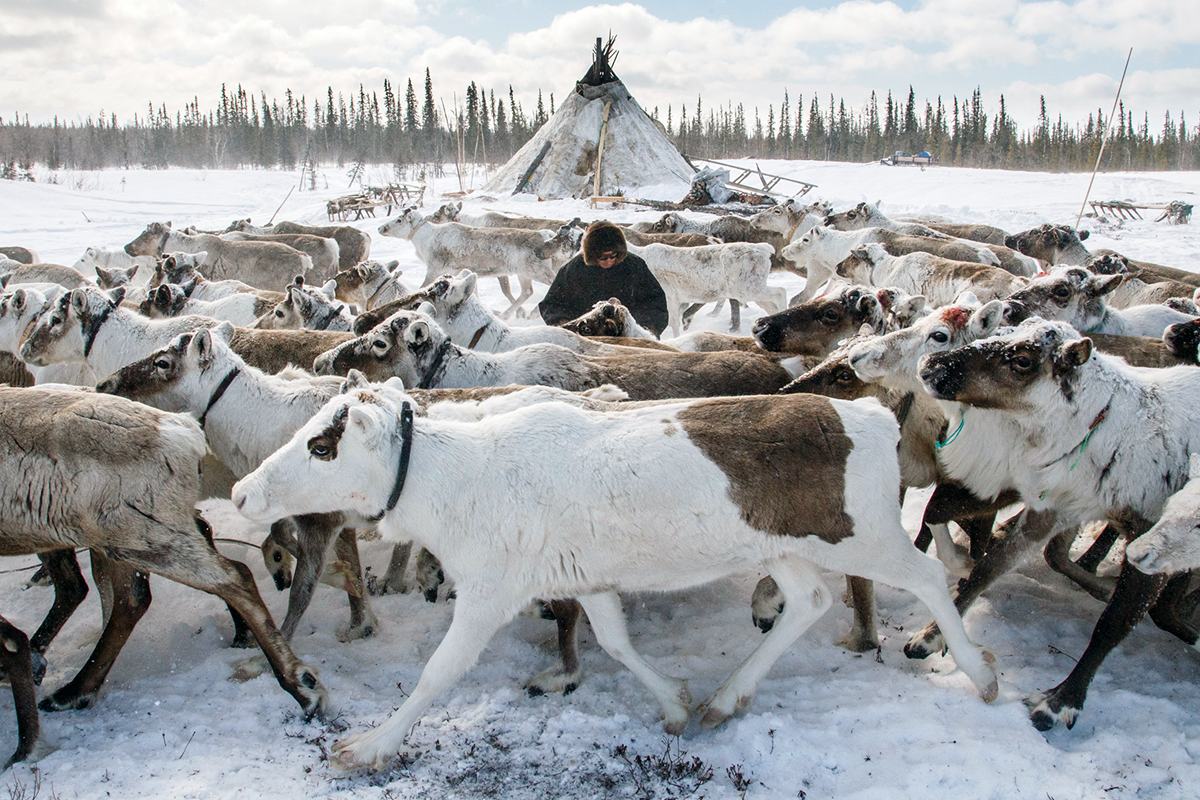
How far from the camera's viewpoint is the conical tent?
2762 cm

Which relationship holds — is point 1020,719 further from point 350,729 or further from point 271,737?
point 271,737

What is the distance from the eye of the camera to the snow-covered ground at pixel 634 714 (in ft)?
10.1

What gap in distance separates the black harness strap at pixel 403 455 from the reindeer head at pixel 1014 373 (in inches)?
97.3

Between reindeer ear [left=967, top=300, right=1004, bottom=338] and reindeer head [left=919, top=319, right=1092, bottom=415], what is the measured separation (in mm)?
590

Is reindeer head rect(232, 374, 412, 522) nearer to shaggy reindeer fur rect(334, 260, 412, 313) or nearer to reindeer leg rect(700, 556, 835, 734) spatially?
reindeer leg rect(700, 556, 835, 734)

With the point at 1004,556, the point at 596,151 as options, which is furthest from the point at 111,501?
the point at 596,151

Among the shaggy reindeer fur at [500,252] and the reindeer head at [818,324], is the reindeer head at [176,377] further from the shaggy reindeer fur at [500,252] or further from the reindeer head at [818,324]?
the shaggy reindeer fur at [500,252]

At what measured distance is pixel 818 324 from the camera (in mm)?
5895

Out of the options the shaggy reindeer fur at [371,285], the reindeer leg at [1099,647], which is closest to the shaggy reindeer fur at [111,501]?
the reindeer leg at [1099,647]

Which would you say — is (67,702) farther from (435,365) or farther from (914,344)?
(914,344)

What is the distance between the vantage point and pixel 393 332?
209 inches

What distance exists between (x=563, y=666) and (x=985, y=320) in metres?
2.99

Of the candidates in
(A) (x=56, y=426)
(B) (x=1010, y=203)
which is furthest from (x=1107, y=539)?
(B) (x=1010, y=203)

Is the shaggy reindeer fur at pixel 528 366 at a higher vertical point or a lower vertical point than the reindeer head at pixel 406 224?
lower
